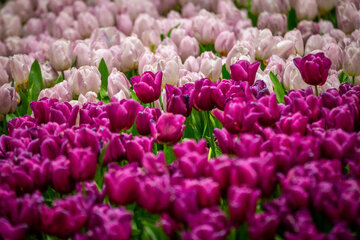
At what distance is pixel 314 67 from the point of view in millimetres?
1846

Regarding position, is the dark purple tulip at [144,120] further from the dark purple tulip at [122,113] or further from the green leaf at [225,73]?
the green leaf at [225,73]

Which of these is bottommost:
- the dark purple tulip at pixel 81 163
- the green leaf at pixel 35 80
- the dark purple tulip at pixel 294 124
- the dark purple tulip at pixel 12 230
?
the green leaf at pixel 35 80

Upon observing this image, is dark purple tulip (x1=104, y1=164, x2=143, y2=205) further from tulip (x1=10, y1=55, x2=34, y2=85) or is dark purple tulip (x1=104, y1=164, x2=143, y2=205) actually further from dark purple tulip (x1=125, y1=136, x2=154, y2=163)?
tulip (x1=10, y1=55, x2=34, y2=85)

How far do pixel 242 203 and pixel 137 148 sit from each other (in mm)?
454

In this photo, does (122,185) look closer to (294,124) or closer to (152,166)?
(152,166)

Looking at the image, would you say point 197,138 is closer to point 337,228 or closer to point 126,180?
point 126,180

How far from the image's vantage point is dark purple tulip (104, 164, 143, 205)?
4.17ft

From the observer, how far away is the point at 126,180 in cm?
127

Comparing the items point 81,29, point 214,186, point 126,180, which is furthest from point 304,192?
point 81,29

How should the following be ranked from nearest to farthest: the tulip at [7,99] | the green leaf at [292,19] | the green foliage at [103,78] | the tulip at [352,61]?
the tulip at [352,61]
the tulip at [7,99]
the green foliage at [103,78]
the green leaf at [292,19]

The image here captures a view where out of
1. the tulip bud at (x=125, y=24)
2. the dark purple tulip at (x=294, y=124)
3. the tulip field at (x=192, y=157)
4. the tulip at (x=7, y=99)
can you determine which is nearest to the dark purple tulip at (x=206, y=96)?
the tulip field at (x=192, y=157)

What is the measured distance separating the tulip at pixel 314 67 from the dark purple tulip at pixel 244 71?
0.18m

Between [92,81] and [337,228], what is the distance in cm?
146

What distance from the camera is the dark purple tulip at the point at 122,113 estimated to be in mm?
1664
